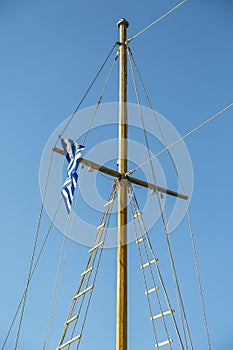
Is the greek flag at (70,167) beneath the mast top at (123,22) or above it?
beneath

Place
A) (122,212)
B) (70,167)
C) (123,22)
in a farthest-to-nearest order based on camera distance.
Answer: (123,22), (70,167), (122,212)

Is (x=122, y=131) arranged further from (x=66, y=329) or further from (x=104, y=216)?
(x=66, y=329)

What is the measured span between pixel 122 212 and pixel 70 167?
58.5 inches

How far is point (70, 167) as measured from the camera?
11.5 metres

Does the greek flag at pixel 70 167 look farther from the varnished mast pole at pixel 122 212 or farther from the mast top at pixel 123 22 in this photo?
the mast top at pixel 123 22

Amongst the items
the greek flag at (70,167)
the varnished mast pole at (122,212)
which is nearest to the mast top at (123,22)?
the varnished mast pole at (122,212)

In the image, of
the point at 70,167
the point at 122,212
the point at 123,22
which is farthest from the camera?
the point at 123,22

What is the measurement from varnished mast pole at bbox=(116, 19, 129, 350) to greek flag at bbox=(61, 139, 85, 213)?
102cm

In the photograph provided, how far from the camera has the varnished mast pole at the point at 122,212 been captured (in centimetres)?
954

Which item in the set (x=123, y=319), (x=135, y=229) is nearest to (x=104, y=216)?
(x=135, y=229)

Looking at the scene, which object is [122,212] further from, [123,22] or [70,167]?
[123,22]

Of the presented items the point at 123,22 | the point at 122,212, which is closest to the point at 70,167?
the point at 122,212

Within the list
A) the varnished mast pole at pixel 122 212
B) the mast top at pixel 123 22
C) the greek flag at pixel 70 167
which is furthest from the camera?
the mast top at pixel 123 22

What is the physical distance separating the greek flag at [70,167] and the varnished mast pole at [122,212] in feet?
3.35
